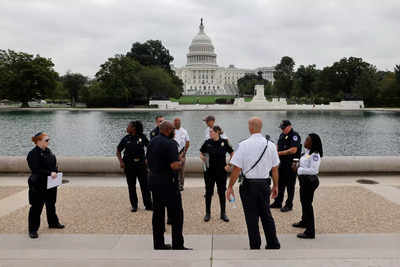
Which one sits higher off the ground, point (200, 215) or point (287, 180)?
point (287, 180)

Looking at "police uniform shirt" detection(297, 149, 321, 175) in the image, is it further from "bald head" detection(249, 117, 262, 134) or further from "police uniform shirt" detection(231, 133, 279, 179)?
"bald head" detection(249, 117, 262, 134)

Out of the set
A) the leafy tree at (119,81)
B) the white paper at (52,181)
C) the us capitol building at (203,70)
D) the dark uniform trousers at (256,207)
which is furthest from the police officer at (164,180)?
the us capitol building at (203,70)

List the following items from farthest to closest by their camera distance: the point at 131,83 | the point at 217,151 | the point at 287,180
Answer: the point at 131,83, the point at 287,180, the point at 217,151

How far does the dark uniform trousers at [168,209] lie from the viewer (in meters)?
4.68

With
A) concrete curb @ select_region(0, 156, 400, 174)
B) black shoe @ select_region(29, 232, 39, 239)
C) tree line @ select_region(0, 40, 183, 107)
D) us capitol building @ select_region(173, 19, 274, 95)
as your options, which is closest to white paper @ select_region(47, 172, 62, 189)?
black shoe @ select_region(29, 232, 39, 239)

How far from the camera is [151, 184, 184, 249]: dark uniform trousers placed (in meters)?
4.68

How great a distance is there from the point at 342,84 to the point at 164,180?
79651 mm

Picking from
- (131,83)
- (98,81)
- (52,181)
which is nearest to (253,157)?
(52,181)

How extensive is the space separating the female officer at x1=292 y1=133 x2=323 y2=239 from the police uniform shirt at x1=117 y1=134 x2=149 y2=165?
10.4 ft

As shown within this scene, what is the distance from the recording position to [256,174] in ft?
15.2

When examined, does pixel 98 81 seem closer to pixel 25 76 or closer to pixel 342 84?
pixel 25 76

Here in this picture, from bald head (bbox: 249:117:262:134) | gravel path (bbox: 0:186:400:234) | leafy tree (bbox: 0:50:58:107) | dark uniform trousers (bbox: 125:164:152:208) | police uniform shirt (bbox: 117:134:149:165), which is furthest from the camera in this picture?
leafy tree (bbox: 0:50:58:107)

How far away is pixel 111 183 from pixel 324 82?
75.6m

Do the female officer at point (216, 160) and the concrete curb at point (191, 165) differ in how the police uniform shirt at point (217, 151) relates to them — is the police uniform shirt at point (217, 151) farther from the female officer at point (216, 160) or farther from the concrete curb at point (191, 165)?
the concrete curb at point (191, 165)
